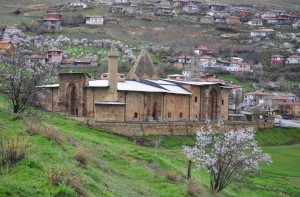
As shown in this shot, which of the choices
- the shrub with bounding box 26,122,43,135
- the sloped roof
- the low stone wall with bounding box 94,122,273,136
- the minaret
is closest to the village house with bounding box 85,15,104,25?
the sloped roof

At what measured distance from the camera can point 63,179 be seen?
45.3 feet

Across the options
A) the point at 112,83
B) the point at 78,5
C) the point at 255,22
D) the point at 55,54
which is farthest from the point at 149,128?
the point at 255,22

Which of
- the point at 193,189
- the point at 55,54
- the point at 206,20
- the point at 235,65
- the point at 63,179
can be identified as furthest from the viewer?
the point at 206,20

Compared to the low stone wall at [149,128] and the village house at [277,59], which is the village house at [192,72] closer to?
the village house at [277,59]

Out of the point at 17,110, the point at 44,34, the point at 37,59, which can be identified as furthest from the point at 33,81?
the point at 44,34

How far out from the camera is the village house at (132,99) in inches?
1880

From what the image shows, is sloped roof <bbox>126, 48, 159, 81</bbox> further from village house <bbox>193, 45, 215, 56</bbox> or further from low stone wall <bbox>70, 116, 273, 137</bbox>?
village house <bbox>193, 45, 215, 56</bbox>

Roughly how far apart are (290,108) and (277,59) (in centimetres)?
3506

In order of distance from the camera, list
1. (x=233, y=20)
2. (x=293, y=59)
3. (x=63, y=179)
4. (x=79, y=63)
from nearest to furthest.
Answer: (x=63, y=179)
(x=79, y=63)
(x=293, y=59)
(x=233, y=20)

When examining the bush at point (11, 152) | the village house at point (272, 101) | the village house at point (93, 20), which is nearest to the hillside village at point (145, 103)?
the bush at point (11, 152)

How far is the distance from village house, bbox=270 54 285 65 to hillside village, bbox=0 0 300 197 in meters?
0.25

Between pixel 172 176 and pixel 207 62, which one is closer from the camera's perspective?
pixel 172 176

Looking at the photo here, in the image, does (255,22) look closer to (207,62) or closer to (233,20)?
(233,20)

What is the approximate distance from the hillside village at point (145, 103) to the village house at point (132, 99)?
11cm
